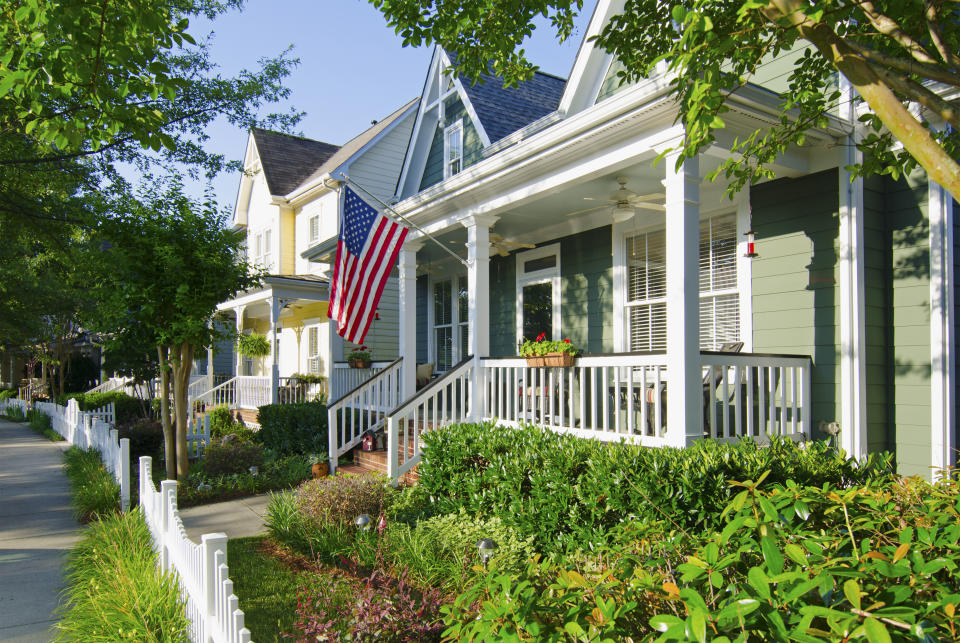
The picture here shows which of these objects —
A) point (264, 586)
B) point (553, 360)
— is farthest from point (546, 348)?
point (264, 586)

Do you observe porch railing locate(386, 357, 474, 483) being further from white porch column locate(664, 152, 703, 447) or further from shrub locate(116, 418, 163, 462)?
shrub locate(116, 418, 163, 462)

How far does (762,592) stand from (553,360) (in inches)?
204

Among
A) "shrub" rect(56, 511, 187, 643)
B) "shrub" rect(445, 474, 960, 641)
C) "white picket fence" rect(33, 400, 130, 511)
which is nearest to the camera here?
"shrub" rect(445, 474, 960, 641)

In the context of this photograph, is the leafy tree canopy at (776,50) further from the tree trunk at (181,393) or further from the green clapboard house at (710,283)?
the tree trunk at (181,393)

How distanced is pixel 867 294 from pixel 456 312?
7390mm

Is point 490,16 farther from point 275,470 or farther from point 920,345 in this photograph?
point 275,470

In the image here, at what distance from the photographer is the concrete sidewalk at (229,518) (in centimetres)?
639

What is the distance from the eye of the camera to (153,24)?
438cm

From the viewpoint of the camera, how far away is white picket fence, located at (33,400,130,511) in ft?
22.2

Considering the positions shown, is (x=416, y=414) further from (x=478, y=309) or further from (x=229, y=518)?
(x=229, y=518)

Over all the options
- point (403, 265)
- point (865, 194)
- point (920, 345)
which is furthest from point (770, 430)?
point (403, 265)

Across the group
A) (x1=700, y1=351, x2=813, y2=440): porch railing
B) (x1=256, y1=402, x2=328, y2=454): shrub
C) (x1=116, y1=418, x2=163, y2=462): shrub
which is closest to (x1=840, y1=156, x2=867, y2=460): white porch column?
(x1=700, y1=351, x2=813, y2=440): porch railing

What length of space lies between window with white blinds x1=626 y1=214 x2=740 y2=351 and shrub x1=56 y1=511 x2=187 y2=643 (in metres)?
5.20

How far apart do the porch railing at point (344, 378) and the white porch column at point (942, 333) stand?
850cm
